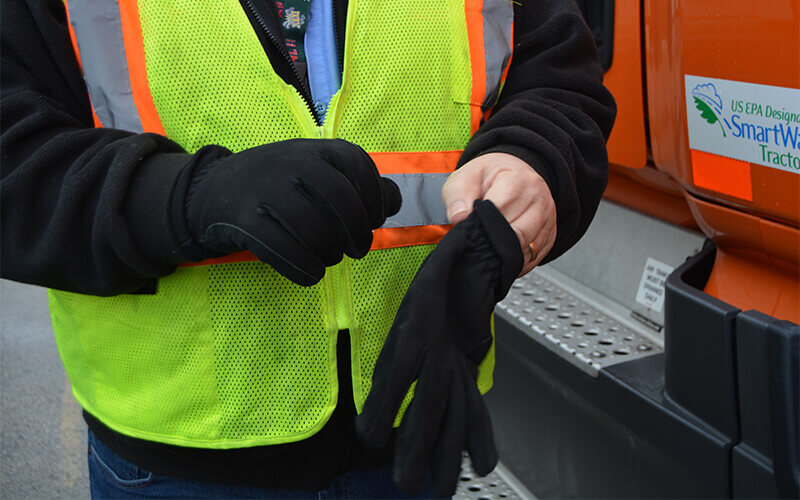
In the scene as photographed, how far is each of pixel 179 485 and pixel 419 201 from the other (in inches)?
21.4

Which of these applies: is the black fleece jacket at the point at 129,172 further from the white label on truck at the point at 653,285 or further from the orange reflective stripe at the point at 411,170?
the white label on truck at the point at 653,285

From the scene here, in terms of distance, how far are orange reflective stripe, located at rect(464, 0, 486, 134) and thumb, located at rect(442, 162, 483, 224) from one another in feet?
0.60

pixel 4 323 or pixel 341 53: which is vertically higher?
pixel 341 53

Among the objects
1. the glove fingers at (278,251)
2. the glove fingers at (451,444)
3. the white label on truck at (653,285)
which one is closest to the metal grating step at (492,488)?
the white label on truck at (653,285)

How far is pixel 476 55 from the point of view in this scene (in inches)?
48.5

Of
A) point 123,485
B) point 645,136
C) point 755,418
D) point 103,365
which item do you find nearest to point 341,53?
point 103,365

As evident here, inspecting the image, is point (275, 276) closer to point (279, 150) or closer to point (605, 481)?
point (279, 150)

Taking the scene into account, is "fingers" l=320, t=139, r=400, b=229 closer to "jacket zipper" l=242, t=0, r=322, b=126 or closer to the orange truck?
"jacket zipper" l=242, t=0, r=322, b=126

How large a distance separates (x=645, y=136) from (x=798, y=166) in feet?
2.24

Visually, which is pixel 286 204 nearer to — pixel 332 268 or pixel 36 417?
pixel 332 268

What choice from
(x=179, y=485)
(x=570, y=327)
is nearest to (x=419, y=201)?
(x=179, y=485)

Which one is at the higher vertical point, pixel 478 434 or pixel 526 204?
pixel 526 204

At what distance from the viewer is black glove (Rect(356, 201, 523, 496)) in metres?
0.93

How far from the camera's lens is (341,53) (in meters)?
1.18
